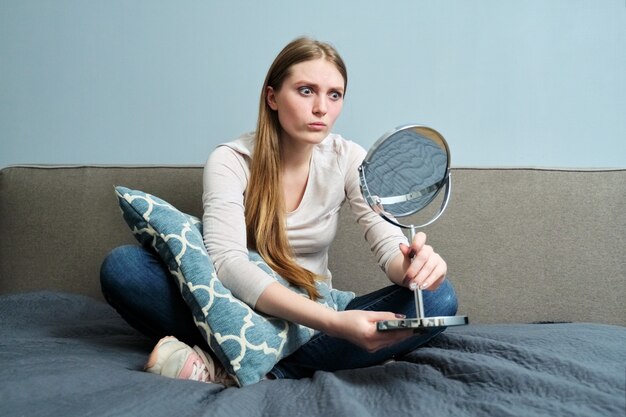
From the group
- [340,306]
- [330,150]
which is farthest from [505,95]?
[340,306]

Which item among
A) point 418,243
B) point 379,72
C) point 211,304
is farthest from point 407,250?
point 379,72

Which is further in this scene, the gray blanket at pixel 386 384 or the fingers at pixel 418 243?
the fingers at pixel 418 243

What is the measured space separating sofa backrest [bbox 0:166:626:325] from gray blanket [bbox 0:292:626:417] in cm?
38

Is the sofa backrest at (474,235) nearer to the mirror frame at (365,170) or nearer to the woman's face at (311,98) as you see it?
the woman's face at (311,98)

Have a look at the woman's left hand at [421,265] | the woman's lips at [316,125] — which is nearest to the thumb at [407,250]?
the woman's left hand at [421,265]

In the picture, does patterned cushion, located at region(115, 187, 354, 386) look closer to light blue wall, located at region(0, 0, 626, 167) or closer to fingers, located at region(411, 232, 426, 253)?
fingers, located at region(411, 232, 426, 253)

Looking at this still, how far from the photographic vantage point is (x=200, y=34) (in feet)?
6.74

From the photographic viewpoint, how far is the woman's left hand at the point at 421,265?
1.17 meters

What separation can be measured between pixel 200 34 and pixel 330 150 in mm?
703

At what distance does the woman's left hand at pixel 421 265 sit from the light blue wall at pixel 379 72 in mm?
891

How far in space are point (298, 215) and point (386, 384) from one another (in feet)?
1.84

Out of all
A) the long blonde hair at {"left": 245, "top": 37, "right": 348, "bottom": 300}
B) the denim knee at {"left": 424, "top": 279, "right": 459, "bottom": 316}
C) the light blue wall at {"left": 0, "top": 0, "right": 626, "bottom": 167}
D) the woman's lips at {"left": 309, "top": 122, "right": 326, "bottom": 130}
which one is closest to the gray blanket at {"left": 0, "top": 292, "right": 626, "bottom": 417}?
the denim knee at {"left": 424, "top": 279, "right": 459, "bottom": 316}

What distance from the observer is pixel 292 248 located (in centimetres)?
154

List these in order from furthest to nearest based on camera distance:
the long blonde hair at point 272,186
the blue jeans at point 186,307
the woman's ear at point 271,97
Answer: the woman's ear at point 271,97
the long blonde hair at point 272,186
the blue jeans at point 186,307
